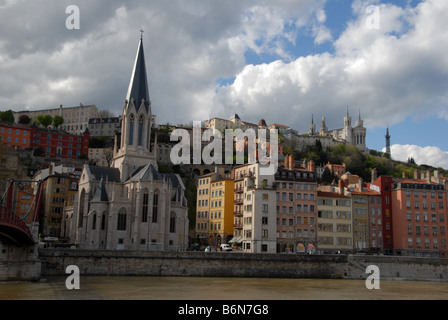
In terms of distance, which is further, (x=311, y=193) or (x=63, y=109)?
(x=63, y=109)

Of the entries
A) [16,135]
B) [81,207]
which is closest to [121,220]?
[81,207]

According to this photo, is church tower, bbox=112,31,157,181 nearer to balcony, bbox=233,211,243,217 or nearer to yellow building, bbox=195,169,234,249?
yellow building, bbox=195,169,234,249

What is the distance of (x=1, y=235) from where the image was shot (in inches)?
1702

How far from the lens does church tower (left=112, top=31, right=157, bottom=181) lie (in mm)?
74125

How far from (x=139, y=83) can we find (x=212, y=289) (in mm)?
44690

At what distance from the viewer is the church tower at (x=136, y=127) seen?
74125mm

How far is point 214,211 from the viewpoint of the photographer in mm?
81938

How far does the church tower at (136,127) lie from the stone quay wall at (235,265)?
852 inches

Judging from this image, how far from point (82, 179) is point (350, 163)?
10737 cm

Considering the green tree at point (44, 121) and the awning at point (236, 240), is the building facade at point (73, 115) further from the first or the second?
the awning at point (236, 240)

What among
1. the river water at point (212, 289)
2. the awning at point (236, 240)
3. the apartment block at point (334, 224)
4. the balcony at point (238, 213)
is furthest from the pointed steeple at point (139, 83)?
the river water at point (212, 289)
